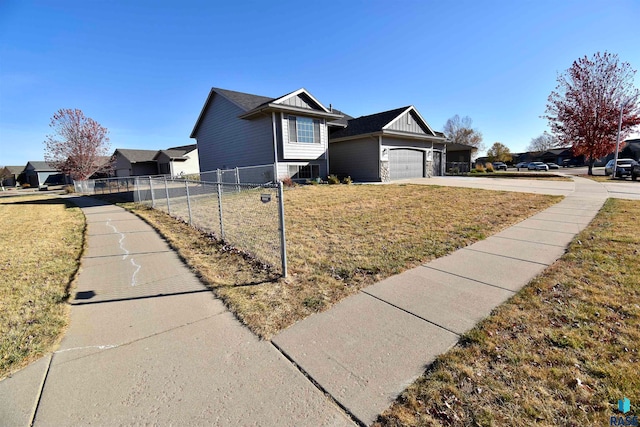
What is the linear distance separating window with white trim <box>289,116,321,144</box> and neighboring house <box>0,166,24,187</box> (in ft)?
206

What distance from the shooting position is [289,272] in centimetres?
443

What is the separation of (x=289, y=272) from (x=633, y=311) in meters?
4.02

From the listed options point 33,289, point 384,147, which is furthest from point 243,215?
point 384,147

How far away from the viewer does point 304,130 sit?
18359 millimetres

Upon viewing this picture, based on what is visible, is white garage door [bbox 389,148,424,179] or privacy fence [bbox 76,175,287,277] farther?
white garage door [bbox 389,148,424,179]

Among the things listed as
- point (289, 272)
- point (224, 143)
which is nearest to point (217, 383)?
point (289, 272)

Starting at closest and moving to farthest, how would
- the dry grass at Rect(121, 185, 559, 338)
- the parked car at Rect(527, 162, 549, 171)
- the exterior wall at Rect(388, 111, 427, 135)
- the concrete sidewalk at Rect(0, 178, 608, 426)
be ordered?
the concrete sidewalk at Rect(0, 178, 608, 426), the dry grass at Rect(121, 185, 559, 338), the exterior wall at Rect(388, 111, 427, 135), the parked car at Rect(527, 162, 549, 171)

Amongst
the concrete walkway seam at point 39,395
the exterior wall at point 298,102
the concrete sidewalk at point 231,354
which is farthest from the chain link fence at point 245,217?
the exterior wall at point 298,102

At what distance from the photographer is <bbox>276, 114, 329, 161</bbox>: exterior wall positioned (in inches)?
674

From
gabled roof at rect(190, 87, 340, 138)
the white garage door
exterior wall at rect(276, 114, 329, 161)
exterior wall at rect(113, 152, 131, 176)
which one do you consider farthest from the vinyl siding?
exterior wall at rect(113, 152, 131, 176)

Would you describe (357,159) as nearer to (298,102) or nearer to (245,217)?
(298,102)

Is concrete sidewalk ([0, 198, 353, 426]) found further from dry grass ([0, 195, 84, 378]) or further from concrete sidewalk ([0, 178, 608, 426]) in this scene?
dry grass ([0, 195, 84, 378])

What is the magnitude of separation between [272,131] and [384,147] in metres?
7.99

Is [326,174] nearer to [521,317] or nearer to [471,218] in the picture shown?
[471,218]
